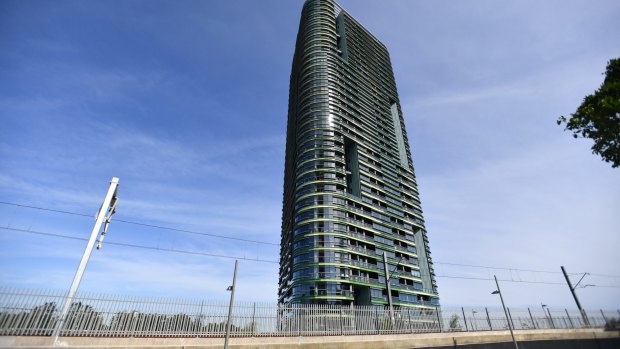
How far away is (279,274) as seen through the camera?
83.1 m

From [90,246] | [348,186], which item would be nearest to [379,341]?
[90,246]

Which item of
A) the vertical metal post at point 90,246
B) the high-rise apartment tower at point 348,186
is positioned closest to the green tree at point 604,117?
the vertical metal post at point 90,246

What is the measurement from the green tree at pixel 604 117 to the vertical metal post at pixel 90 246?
26.8m

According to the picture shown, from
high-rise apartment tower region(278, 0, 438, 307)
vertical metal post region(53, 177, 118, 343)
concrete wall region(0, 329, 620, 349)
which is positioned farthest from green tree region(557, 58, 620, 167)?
high-rise apartment tower region(278, 0, 438, 307)

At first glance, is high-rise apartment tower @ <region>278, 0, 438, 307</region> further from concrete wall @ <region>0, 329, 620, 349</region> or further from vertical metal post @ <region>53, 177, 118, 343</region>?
vertical metal post @ <region>53, 177, 118, 343</region>

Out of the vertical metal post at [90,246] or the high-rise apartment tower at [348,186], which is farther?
the high-rise apartment tower at [348,186]

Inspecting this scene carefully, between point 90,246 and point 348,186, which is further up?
point 348,186

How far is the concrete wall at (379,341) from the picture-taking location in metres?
11.9

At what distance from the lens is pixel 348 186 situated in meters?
66.8

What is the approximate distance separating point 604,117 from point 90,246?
28171 millimetres

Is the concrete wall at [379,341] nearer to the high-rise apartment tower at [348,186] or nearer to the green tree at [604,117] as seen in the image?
the green tree at [604,117]

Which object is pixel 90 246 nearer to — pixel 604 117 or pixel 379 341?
pixel 379 341

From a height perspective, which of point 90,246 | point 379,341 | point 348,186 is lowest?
point 379,341

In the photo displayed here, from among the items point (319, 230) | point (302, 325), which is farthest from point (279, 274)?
point (302, 325)
